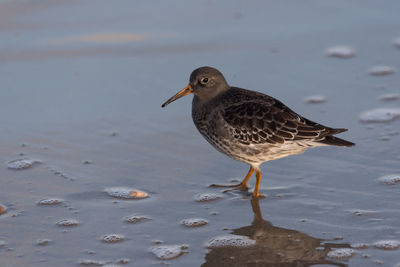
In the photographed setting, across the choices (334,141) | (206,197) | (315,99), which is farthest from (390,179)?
(315,99)

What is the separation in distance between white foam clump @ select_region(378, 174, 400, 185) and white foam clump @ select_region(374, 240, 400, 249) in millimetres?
1086

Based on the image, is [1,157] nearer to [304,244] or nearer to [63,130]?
[63,130]

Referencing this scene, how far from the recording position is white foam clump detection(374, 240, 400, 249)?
Answer: 5383mm

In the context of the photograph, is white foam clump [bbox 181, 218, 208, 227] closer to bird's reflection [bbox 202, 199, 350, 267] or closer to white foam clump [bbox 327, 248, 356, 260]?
bird's reflection [bbox 202, 199, 350, 267]

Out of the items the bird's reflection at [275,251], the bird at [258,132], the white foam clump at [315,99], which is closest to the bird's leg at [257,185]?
the bird at [258,132]

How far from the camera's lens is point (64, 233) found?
5.69m

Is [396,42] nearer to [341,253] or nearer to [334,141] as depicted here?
[334,141]

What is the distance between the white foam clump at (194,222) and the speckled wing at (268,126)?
1.02 meters

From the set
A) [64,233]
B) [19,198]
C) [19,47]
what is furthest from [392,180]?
[19,47]

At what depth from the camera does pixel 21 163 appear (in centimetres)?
689

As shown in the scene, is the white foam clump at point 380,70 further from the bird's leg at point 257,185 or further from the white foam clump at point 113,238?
the white foam clump at point 113,238

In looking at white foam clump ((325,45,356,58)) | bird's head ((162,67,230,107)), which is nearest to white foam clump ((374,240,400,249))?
bird's head ((162,67,230,107))

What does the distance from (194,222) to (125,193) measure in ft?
2.78

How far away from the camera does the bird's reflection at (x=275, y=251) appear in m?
5.28
